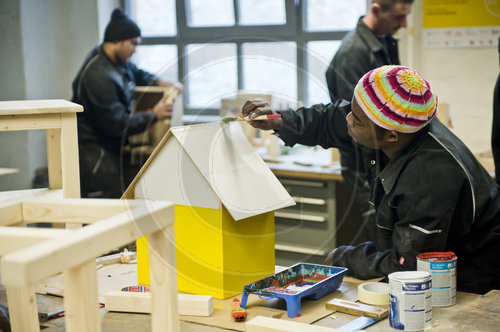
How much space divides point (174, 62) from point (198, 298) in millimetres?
568

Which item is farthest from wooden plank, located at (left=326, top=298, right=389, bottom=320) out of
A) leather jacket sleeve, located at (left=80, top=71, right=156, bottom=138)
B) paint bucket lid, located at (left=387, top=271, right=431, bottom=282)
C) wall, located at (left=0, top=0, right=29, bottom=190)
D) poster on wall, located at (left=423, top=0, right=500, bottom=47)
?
wall, located at (left=0, top=0, right=29, bottom=190)

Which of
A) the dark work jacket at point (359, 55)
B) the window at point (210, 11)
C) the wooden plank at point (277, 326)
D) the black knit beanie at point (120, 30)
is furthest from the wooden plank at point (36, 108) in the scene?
the window at point (210, 11)

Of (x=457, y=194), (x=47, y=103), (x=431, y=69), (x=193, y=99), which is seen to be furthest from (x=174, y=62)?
(x=431, y=69)

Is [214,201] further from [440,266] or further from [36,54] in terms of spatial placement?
[36,54]

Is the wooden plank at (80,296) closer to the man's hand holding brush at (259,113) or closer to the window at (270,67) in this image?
the window at (270,67)

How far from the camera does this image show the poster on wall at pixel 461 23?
379 centimetres

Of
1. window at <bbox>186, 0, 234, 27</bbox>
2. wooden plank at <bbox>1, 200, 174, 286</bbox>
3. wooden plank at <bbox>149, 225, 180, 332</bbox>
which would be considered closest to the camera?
wooden plank at <bbox>1, 200, 174, 286</bbox>

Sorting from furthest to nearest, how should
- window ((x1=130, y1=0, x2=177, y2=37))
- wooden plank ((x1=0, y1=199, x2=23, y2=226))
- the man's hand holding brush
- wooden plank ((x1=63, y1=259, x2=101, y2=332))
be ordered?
window ((x1=130, y1=0, x2=177, y2=37)), the man's hand holding brush, wooden plank ((x1=0, y1=199, x2=23, y2=226)), wooden plank ((x1=63, y1=259, x2=101, y2=332))

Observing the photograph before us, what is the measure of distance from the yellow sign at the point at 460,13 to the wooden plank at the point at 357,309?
9.20 ft

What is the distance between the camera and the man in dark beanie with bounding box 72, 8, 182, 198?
363cm

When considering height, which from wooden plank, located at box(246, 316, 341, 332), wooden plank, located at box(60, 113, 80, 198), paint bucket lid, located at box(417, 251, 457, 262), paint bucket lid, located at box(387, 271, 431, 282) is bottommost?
wooden plank, located at box(246, 316, 341, 332)

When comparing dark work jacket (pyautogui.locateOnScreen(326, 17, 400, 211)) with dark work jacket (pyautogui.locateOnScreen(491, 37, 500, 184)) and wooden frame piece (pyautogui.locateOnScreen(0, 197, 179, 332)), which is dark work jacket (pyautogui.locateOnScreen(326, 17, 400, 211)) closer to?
dark work jacket (pyautogui.locateOnScreen(491, 37, 500, 184))

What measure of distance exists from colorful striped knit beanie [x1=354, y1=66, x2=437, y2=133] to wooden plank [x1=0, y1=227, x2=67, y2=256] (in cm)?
93

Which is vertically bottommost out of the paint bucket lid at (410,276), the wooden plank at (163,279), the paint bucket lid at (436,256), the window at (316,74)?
the paint bucket lid at (410,276)
